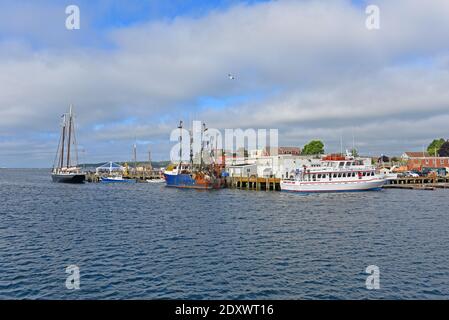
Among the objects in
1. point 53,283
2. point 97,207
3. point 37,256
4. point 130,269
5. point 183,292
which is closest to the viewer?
point 183,292

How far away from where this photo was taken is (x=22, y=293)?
18.3m

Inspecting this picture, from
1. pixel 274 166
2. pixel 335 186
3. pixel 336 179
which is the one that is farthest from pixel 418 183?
pixel 274 166

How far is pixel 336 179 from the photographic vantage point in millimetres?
77000

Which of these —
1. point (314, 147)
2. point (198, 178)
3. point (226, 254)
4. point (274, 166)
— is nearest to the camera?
point (226, 254)

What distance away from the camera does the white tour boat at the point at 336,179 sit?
7675 cm

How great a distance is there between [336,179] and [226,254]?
56.5m

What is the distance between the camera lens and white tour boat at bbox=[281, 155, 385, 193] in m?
76.8

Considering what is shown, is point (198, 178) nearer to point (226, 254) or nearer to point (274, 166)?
point (274, 166)

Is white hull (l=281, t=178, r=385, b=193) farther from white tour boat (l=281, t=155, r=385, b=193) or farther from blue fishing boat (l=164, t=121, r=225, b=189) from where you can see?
blue fishing boat (l=164, t=121, r=225, b=189)

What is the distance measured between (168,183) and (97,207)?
48.8 metres

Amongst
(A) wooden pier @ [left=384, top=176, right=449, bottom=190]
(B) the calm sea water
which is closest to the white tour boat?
(A) wooden pier @ [left=384, top=176, right=449, bottom=190]

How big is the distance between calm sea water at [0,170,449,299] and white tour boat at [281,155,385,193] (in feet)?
104
